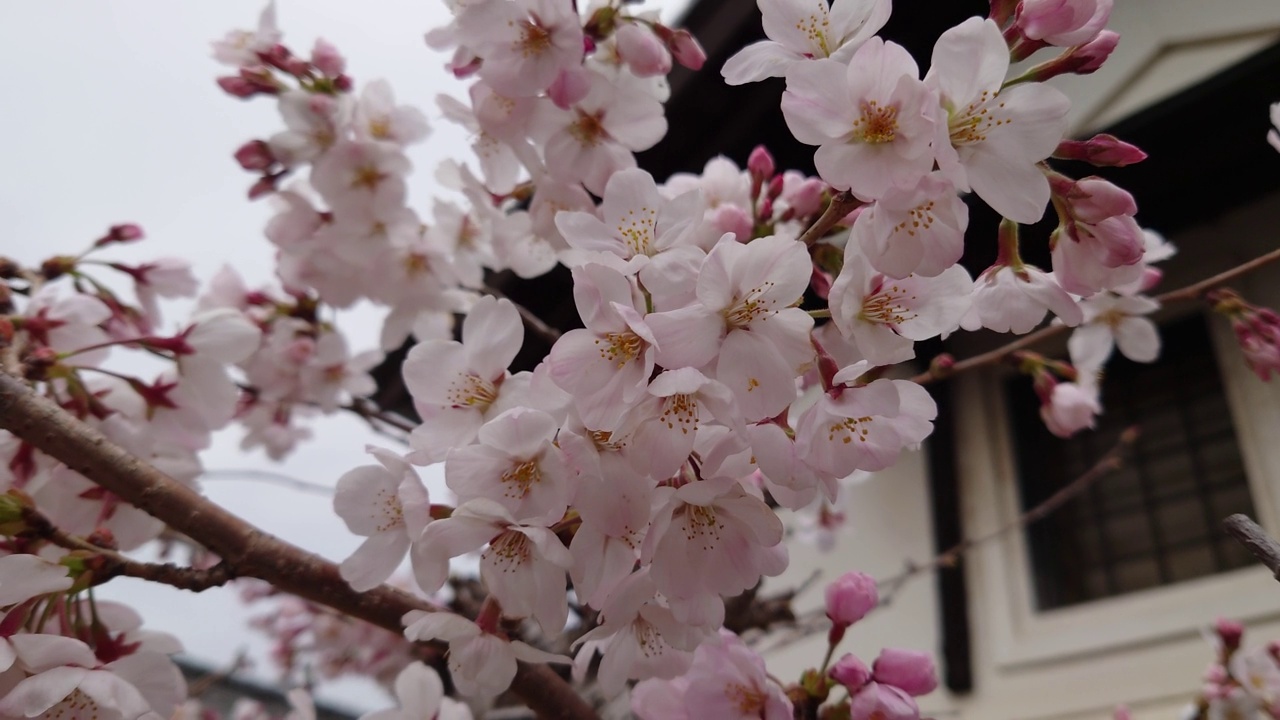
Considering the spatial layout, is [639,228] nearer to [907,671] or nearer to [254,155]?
[907,671]

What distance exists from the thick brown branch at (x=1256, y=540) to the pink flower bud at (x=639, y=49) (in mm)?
688

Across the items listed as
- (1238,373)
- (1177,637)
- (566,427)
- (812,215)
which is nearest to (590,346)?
(566,427)

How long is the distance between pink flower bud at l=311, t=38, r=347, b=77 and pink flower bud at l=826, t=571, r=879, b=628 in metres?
0.94

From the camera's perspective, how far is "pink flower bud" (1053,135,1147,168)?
580 millimetres

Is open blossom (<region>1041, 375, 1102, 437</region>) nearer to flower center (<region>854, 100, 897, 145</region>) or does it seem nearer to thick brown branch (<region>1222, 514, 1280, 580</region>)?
thick brown branch (<region>1222, 514, 1280, 580</region>)

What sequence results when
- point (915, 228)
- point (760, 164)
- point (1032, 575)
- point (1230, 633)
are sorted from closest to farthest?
point (915, 228) < point (760, 164) < point (1230, 633) < point (1032, 575)

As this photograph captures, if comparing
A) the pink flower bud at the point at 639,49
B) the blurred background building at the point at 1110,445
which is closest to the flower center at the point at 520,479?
the pink flower bud at the point at 639,49

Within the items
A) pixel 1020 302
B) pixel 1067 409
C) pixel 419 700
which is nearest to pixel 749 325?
pixel 1020 302

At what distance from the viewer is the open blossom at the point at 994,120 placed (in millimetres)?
517

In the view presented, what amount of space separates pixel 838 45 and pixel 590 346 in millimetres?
310

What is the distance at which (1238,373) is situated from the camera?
2.11 m

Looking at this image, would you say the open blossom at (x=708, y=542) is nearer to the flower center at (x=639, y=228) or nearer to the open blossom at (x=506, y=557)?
the open blossom at (x=506, y=557)

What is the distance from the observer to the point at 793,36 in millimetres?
637

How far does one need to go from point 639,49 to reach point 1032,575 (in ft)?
6.64
